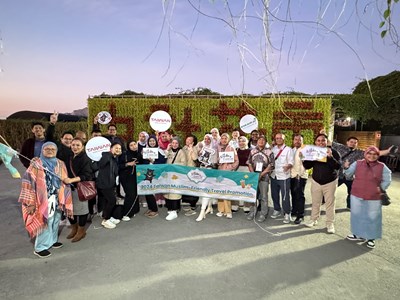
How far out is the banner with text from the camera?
510 cm

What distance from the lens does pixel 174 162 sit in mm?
5266

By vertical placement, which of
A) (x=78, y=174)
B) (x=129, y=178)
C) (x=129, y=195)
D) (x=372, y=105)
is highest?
(x=372, y=105)

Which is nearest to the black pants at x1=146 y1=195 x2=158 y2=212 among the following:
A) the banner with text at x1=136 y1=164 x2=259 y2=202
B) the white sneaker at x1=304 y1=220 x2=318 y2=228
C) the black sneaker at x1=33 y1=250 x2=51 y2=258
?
the banner with text at x1=136 y1=164 x2=259 y2=202

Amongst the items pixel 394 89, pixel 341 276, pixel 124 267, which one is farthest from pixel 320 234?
pixel 394 89

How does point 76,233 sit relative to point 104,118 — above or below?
below

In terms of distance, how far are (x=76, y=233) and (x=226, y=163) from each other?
10.1 feet

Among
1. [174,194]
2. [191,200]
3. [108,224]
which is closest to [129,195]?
[108,224]

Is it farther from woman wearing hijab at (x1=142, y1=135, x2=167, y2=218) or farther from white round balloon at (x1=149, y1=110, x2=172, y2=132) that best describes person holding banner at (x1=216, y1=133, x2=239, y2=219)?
white round balloon at (x1=149, y1=110, x2=172, y2=132)

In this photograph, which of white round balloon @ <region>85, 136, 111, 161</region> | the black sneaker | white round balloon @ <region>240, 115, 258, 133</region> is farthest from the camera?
white round balloon @ <region>240, 115, 258, 133</region>

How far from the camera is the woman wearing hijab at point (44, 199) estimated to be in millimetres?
3393

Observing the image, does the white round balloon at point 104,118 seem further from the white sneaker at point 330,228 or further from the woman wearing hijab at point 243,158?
the white sneaker at point 330,228

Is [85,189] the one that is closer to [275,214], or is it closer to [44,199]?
[44,199]

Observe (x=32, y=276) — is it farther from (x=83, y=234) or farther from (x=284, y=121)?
(x=284, y=121)

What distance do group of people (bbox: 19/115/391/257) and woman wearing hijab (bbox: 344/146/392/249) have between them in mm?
13
